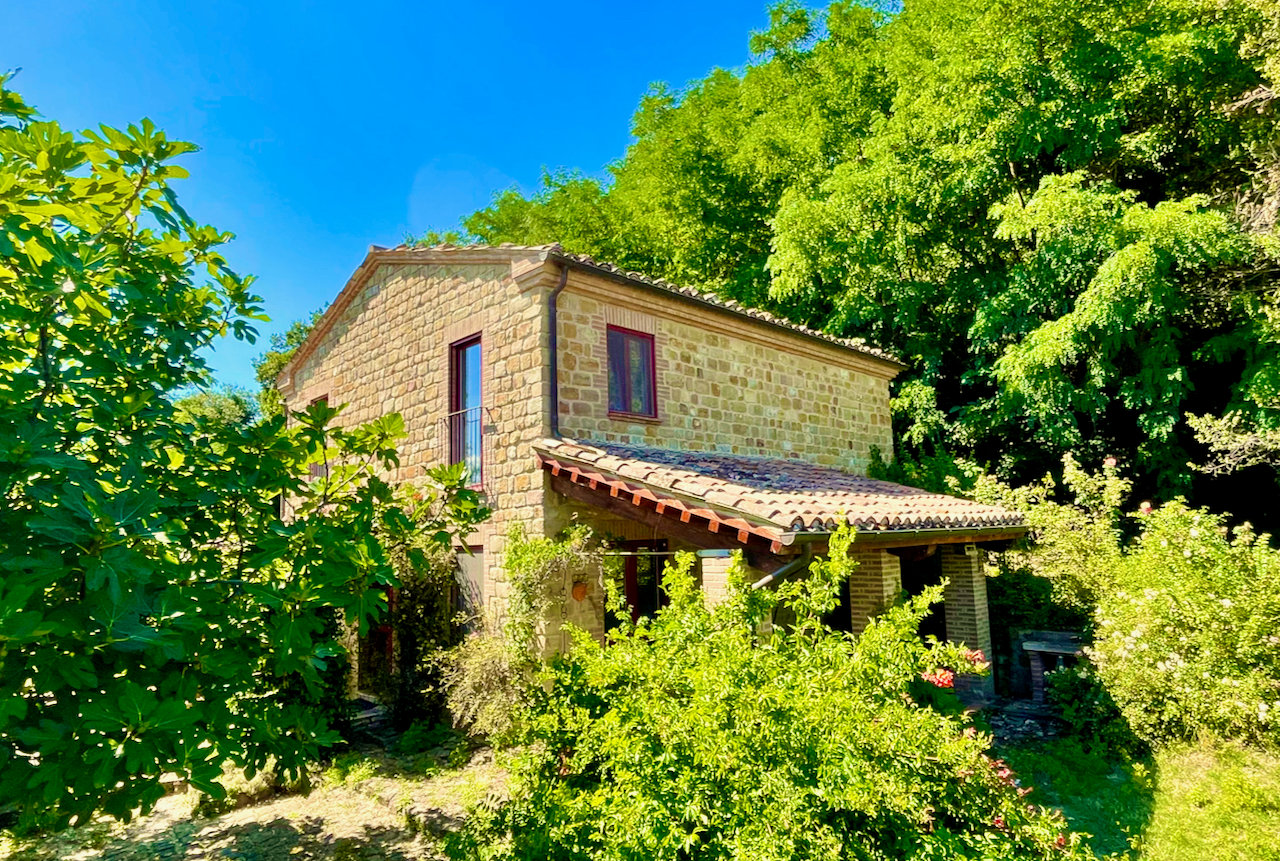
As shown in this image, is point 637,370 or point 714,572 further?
point 637,370

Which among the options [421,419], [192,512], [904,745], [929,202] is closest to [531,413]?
[421,419]

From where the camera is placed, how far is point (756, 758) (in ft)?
11.0

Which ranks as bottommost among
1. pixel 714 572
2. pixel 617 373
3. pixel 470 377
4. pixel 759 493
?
pixel 714 572

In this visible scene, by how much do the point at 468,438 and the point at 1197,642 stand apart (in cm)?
934

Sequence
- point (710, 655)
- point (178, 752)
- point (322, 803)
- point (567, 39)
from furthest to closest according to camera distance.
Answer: point (567, 39) → point (322, 803) → point (710, 655) → point (178, 752)

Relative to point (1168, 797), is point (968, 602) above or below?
above

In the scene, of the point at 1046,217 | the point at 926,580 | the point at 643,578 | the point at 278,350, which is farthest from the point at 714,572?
the point at 278,350

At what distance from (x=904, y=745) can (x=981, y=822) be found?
698 mm

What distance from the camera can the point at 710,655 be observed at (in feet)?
13.1

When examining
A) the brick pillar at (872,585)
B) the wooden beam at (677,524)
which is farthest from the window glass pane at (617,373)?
the brick pillar at (872,585)

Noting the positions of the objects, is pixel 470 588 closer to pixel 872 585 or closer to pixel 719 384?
pixel 719 384

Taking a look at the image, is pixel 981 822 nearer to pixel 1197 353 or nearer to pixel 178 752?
pixel 178 752

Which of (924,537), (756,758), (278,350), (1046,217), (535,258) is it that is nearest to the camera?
(756,758)

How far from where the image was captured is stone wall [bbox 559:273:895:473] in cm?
900
